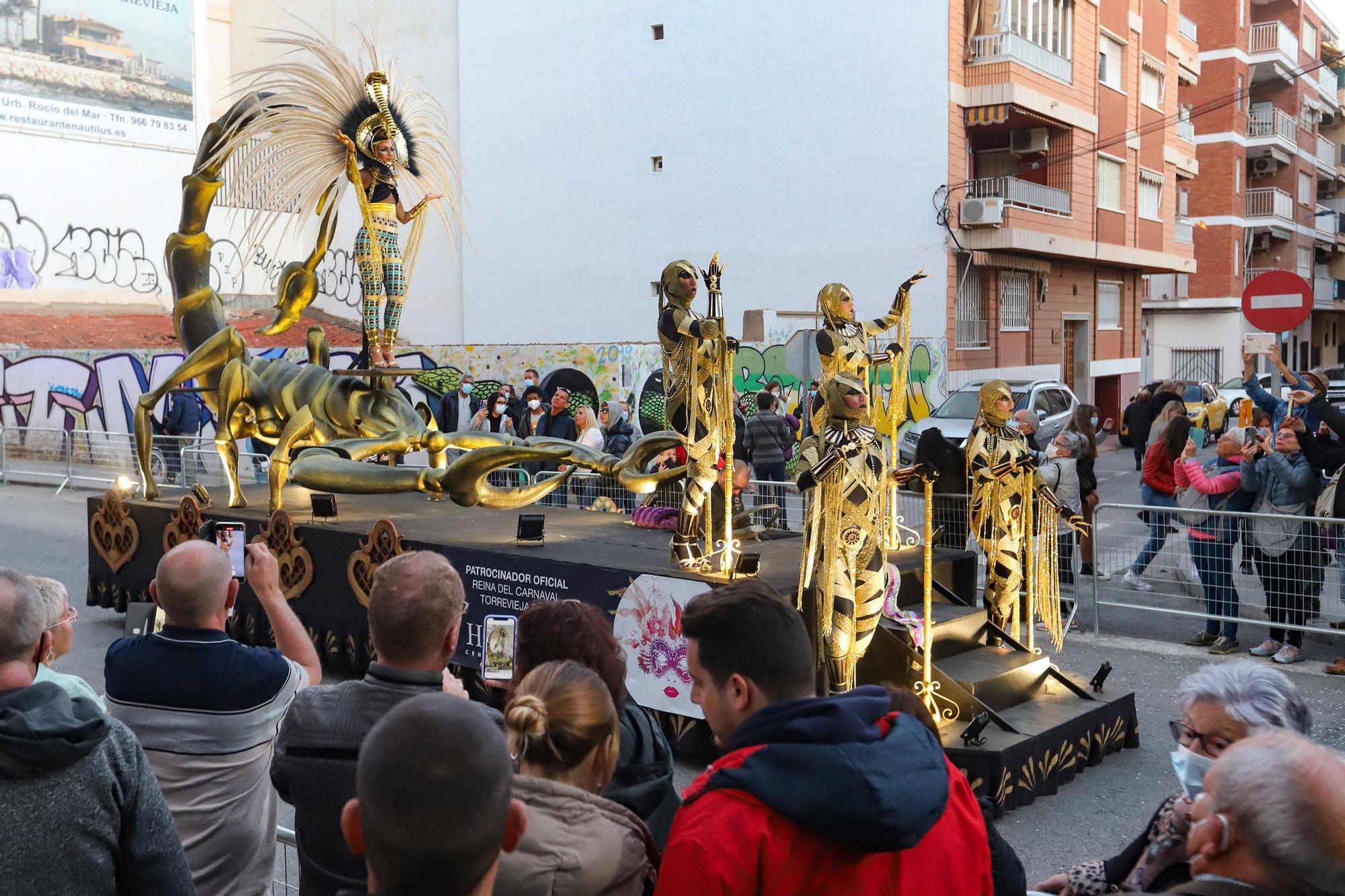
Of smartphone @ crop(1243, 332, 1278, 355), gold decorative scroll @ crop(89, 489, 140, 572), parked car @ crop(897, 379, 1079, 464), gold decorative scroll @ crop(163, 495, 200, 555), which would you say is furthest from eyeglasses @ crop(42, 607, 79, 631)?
parked car @ crop(897, 379, 1079, 464)

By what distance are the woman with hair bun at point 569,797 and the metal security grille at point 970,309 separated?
20.5 m

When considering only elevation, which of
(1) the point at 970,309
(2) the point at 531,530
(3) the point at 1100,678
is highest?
(1) the point at 970,309

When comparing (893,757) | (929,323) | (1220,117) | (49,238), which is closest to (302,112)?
(893,757)

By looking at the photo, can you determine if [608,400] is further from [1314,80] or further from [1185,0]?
[1314,80]

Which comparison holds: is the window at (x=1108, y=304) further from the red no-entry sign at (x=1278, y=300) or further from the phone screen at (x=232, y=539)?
the phone screen at (x=232, y=539)

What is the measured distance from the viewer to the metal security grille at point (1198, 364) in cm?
3716

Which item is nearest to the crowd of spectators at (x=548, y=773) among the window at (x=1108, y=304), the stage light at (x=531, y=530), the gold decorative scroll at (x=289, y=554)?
the stage light at (x=531, y=530)

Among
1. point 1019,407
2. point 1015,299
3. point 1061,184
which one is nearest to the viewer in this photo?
point 1019,407

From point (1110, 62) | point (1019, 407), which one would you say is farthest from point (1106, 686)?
point (1110, 62)

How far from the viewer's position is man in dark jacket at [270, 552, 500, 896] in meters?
2.92

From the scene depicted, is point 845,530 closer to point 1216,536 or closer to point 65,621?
point 65,621

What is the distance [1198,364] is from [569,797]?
128ft

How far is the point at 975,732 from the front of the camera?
6.14 m

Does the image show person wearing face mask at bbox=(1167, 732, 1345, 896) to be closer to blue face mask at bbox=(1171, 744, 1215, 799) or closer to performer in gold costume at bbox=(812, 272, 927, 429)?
blue face mask at bbox=(1171, 744, 1215, 799)
